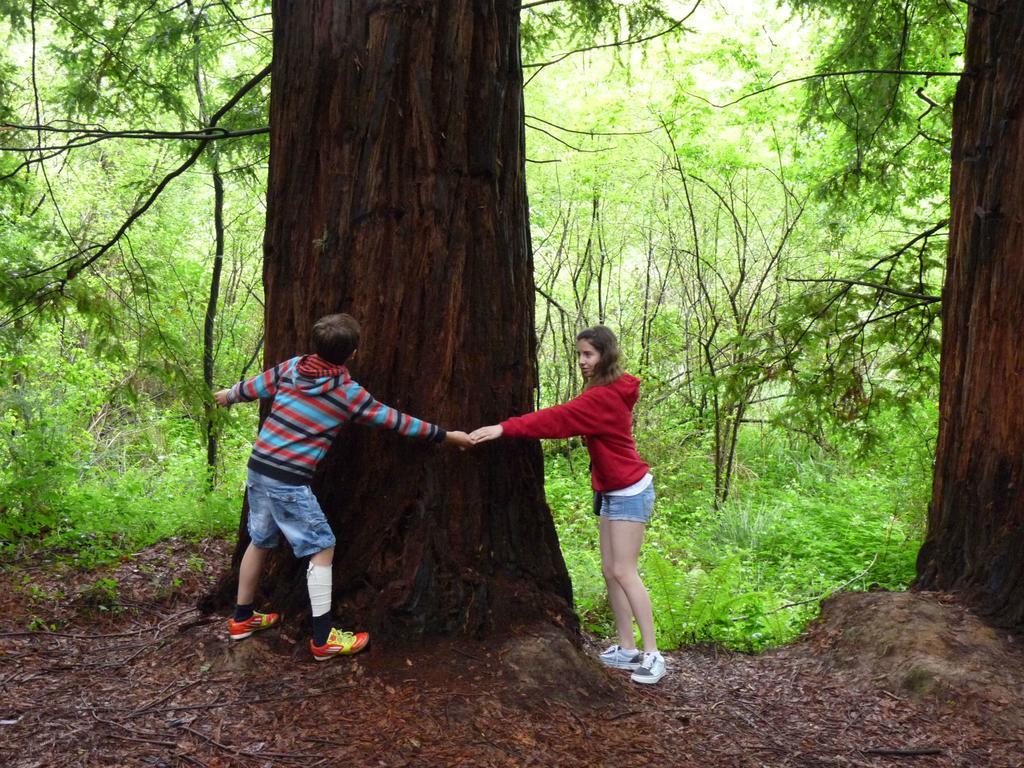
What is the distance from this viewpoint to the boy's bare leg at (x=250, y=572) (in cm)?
368

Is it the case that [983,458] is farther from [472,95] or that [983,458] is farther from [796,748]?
[472,95]

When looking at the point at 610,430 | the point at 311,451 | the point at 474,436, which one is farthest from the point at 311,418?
the point at 610,430

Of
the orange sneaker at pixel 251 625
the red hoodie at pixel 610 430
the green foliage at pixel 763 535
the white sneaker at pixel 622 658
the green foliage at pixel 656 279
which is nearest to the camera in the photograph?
the orange sneaker at pixel 251 625

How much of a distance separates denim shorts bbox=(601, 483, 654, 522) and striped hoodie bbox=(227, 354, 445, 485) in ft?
3.98

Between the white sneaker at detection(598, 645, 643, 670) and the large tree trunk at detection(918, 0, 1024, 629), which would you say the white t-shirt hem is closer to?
the white sneaker at detection(598, 645, 643, 670)

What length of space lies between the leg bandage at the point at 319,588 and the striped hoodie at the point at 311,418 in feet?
1.29

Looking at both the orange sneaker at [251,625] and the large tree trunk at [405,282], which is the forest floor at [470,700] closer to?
the orange sneaker at [251,625]

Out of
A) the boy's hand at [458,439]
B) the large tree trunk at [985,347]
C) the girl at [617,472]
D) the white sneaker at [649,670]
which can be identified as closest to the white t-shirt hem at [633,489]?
the girl at [617,472]

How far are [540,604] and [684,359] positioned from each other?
982cm

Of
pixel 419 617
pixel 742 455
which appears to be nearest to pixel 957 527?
pixel 419 617

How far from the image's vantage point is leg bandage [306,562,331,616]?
3.50 metres

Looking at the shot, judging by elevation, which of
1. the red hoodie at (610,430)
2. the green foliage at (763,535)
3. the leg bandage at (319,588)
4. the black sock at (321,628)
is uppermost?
the red hoodie at (610,430)

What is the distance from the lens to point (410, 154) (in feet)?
12.3

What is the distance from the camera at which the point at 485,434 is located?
374cm
